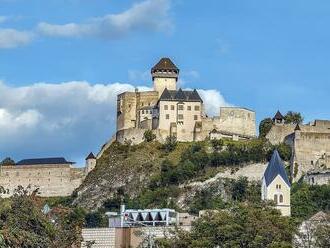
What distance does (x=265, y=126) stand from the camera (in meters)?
131

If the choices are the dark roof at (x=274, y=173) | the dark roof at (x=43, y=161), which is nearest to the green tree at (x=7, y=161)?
the dark roof at (x=43, y=161)

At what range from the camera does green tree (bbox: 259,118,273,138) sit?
129 metres

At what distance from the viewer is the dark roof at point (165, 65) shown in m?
137

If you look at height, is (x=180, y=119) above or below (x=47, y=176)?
above

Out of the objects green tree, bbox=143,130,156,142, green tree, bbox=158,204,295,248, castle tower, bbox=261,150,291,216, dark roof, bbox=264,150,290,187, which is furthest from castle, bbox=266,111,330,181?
green tree, bbox=158,204,295,248

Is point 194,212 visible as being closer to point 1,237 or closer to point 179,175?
point 179,175

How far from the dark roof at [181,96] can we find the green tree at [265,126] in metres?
6.87

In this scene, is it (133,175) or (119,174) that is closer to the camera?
(133,175)

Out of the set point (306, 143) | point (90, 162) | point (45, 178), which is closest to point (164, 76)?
point (90, 162)

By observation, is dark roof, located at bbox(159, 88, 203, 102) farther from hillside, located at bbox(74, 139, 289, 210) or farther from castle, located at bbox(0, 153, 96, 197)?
castle, located at bbox(0, 153, 96, 197)

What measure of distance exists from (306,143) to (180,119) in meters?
14.7

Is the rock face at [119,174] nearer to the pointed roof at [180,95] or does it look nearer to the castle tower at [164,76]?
the pointed roof at [180,95]

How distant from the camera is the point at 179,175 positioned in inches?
4852

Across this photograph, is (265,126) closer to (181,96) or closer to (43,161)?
(181,96)
